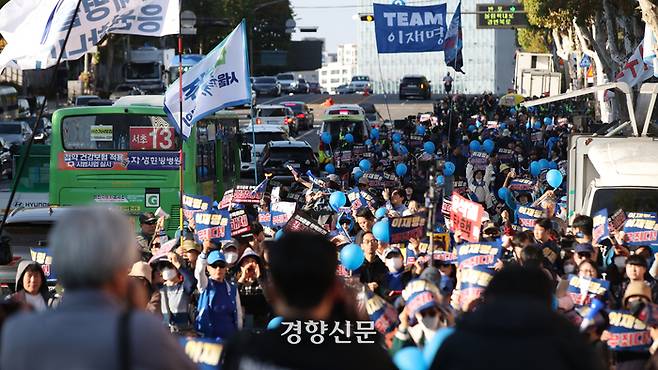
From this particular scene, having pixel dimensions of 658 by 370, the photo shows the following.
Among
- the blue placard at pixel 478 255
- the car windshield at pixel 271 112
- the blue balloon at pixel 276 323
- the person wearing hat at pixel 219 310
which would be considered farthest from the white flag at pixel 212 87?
the car windshield at pixel 271 112

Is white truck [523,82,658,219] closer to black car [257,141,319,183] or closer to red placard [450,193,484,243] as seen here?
red placard [450,193,484,243]

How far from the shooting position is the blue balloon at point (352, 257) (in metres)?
10.6

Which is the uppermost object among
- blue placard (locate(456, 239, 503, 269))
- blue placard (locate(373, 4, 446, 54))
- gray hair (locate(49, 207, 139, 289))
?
blue placard (locate(373, 4, 446, 54))

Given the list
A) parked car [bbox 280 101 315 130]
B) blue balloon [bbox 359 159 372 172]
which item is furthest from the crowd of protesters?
parked car [bbox 280 101 315 130]

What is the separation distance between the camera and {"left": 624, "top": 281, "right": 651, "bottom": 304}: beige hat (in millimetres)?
8977

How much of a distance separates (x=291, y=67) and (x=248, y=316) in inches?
4773

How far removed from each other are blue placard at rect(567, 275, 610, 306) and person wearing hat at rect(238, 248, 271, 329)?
2215mm

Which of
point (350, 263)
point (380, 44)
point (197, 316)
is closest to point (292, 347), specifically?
point (197, 316)

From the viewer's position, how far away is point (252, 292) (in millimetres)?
10836

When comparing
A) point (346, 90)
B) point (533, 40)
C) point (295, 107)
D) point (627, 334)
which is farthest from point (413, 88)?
point (627, 334)

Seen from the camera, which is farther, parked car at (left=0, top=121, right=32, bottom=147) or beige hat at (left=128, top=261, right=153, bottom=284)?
parked car at (left=0, top=121, right=32, bottom=147)

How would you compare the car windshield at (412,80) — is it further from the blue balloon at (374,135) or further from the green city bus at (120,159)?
the green city bus at (120,159)

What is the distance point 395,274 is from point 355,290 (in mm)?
2226

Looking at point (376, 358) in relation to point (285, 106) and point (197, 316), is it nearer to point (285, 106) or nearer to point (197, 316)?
point (197, 316)
